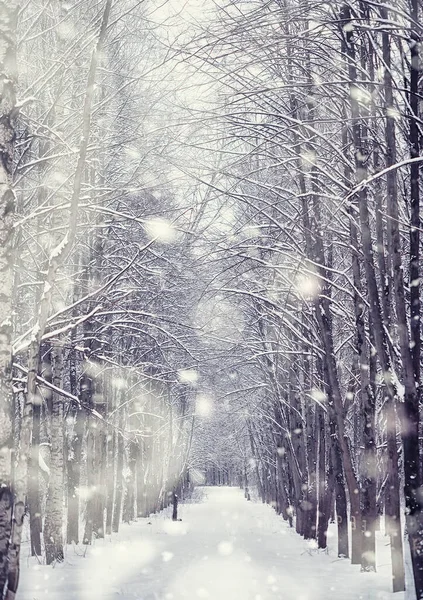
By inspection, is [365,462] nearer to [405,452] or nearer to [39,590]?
[405,452]

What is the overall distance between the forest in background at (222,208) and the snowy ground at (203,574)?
0.72 meters

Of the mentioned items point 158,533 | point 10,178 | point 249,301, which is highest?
point 249,301

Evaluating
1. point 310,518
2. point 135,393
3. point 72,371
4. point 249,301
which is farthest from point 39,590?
point 135,393

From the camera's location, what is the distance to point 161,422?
3356 cm

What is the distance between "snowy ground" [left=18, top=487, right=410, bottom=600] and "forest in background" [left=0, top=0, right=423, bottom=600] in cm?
72

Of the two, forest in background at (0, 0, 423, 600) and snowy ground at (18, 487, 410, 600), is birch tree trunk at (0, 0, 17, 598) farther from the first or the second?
snowy ground at (18, 487, 410, 600)

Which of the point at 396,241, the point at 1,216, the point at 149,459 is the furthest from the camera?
the point at 149,459

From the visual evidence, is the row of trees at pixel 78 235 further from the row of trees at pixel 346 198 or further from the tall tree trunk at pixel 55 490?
the row of trees at pixel 346 198

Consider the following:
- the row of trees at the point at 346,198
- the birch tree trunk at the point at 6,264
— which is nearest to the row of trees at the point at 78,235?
the birch tree trunk at the point at 6,264

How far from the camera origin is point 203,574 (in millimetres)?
11625

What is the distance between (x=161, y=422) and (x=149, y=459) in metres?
2.51

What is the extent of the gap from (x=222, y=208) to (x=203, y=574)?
7.83m

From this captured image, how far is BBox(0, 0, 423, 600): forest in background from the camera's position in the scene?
20.2 ft

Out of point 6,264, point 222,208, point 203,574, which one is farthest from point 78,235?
point 203,574
